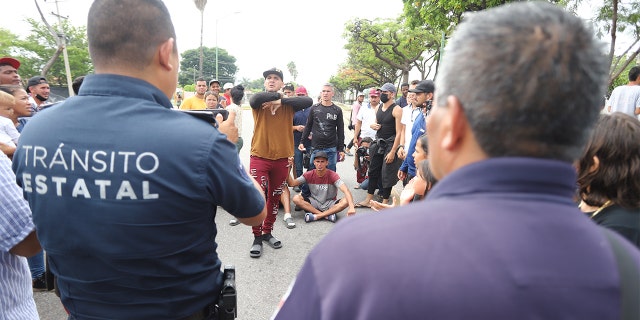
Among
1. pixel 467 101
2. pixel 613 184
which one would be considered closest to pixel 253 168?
pixel 613 184

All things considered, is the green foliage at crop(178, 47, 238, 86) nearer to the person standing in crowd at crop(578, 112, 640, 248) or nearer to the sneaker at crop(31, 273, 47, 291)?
the sneaker at crop(31, 273, 47, 291)

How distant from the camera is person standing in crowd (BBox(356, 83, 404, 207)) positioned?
5578mm

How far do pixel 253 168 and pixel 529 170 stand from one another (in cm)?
376

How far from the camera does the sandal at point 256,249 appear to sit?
3904 mm

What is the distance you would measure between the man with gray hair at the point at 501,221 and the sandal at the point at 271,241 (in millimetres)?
3569

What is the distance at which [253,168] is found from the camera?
4191 millimetres

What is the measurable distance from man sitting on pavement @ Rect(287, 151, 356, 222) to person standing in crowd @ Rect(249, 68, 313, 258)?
0.96m

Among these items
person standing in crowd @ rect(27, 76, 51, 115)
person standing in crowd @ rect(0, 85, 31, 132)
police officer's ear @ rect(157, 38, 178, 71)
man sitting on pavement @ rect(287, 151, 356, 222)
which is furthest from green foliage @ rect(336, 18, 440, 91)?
police officer's ear @ rect(157, 38, 178, 71)

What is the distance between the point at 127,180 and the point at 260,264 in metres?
2.86

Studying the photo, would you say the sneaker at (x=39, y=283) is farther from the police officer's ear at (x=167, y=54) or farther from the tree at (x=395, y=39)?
the tree at (x=395, y=39)

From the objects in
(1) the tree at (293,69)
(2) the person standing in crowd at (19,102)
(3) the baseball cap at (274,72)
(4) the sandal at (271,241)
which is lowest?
(1) the tree at (293,69)

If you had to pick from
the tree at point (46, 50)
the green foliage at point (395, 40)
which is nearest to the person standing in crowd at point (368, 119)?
the green foliage at point (395, 40)

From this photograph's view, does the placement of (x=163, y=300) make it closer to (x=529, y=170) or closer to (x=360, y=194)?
(x=529, y=170)

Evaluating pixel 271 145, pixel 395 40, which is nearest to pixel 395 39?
pixel 395 40
